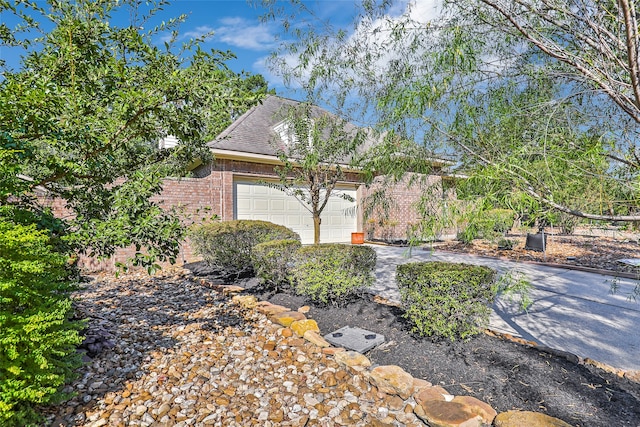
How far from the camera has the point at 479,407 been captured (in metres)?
2.02

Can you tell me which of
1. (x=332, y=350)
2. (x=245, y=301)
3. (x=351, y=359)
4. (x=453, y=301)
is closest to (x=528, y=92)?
(x=453, y=301)

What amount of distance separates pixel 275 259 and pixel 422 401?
2776 millimetres

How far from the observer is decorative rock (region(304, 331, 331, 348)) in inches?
120

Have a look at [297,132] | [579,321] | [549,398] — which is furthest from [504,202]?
[297,132]

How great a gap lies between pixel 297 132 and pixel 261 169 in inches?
162

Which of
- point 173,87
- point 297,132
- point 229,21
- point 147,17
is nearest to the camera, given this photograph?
point 173,87

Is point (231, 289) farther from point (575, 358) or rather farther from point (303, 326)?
point (575, 358)

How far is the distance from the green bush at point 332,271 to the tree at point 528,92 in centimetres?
188

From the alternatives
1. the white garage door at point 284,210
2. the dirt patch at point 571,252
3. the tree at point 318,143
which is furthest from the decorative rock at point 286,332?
the dirt patch at point 571,252

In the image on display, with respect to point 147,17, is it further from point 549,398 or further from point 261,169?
point 261,169

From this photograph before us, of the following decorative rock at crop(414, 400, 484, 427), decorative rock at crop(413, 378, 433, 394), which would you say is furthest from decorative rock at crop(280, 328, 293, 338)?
decorative rock at crop(414, 400, 484, 427)

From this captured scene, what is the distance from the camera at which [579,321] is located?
3920 millimetres

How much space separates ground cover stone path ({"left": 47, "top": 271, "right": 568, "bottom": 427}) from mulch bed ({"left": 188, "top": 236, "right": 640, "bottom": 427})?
20cm

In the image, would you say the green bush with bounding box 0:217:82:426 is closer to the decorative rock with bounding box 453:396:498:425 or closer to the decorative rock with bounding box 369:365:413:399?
the decorative rock with bounding box 369:365:413:399
